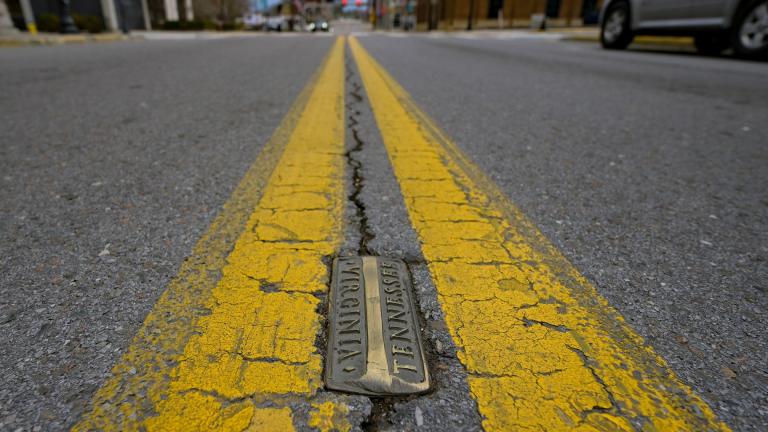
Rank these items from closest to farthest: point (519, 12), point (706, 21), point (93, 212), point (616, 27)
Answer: point (93, 212) < point (706, 21) < point (616, 27) < point (519, 12)

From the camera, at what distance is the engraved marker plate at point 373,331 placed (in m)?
0.86

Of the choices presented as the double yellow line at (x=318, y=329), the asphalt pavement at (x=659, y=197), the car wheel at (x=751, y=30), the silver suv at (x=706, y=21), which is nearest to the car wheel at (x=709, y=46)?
the silver suv at (x=706, y=21)

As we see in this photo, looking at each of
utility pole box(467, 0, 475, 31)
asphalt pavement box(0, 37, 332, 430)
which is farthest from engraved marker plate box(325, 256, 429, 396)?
utility pole box(467, 0, 475, 31)

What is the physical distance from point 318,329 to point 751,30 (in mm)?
8833

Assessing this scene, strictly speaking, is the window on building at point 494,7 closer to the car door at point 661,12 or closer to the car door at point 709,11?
the car door at point 661,12

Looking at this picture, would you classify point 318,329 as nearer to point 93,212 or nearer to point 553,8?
point 93,212

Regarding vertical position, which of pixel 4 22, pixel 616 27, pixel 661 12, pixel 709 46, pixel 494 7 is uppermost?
pixel 494 7

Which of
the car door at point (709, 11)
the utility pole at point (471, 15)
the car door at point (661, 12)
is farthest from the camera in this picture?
the utility pole at point (471, 15)

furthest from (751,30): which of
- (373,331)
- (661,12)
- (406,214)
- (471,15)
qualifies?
(471,15)

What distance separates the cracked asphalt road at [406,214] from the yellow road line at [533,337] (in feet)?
0.14

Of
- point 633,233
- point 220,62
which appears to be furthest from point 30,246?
point 220,62

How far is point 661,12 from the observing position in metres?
7.93

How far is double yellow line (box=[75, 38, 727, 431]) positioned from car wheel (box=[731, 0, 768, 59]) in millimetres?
7562

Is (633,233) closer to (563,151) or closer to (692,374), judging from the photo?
(692,374)
